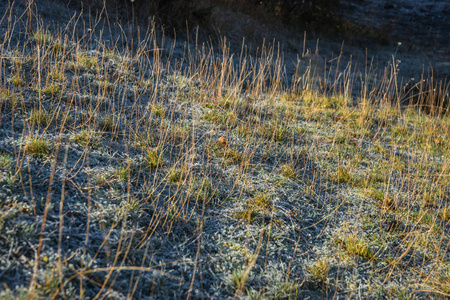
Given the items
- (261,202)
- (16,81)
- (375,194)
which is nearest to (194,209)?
(261,202)

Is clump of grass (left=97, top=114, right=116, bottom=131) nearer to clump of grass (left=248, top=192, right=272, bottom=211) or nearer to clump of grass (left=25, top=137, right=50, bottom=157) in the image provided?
clump of grass (left=25, top=137, right=50, bottom=157)

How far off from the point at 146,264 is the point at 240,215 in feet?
2.65

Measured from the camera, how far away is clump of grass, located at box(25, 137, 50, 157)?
7.89 ft

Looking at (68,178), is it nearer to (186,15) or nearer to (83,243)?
(83,243)

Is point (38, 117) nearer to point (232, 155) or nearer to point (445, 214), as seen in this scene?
point (232, 155)

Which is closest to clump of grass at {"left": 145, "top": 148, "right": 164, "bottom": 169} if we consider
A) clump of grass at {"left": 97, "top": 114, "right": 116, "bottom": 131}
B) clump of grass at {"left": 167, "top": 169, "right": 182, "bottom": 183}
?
clump of grass at {"left": 167, "top": 169, "right": 182, "bottom": 183}

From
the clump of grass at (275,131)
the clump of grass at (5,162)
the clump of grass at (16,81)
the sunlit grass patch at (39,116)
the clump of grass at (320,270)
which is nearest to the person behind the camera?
the clump of grass at (320,270)

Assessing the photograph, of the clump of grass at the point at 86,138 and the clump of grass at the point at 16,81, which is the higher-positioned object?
the clump of grass at the point at 16,81

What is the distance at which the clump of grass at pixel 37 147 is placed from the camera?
7.89ft

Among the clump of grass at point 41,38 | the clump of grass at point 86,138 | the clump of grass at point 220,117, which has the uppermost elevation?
→ the clump of grass at point 41,38

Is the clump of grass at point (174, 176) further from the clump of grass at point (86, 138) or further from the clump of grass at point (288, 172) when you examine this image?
the clump of grass at point (288, 172)

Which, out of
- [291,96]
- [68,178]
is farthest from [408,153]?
[68,178]

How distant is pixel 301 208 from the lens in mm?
2641

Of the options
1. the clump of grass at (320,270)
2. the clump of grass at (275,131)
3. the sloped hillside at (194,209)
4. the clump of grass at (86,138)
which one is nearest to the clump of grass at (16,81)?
the sloped hillside at (194,209)
